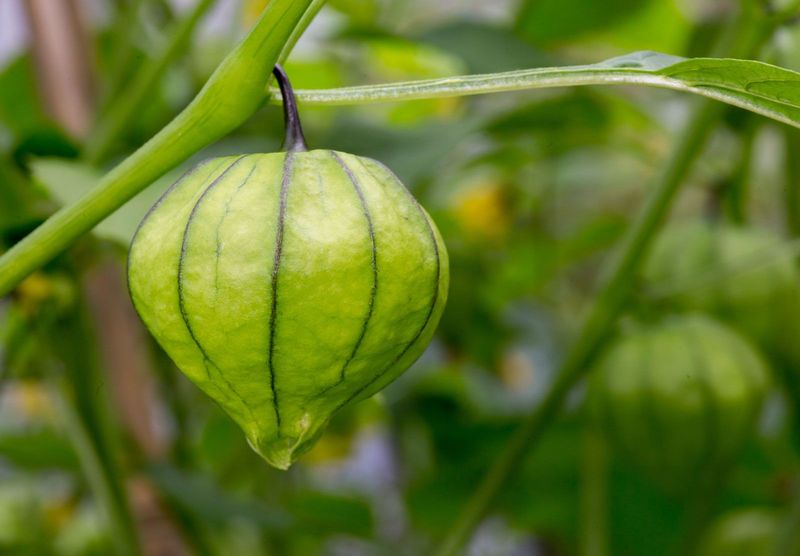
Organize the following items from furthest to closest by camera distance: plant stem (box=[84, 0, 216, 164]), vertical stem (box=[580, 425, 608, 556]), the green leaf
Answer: vertical stem (box=[580, 425, 608, 556]), plant stem (box=[84, 0, 216, 164]), the green leaf

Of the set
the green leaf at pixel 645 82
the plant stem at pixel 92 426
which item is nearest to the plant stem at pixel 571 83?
the green leaf at pixel 645 82

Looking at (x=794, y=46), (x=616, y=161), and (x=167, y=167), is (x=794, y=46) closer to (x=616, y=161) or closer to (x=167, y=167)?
(x=167, y=167)

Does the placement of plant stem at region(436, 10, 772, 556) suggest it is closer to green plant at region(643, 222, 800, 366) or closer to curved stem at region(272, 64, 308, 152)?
green plant at region(643, 222, 800, 366)

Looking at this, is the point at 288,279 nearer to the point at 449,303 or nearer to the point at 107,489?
the point at 107,489

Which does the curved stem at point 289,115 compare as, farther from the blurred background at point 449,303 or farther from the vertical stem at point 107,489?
the vertical stem at point 107,489

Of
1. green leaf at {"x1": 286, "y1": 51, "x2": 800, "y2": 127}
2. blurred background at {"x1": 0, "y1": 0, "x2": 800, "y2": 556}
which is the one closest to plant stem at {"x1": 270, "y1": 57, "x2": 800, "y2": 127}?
green leaf at {"x1": 286, "y1": 51, "x2": 800, "y2": 127}

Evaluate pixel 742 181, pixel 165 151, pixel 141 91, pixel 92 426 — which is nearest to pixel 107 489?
pixel 92 426

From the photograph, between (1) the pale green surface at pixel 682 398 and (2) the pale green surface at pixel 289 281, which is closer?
(2) the pale green surface at pixel 289 281

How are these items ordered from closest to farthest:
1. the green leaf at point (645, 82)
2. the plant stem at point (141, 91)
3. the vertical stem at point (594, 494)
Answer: the green leaf at point (645, 82), the plant stem at point (141, 91), the vertical stem at point (594, 494)
